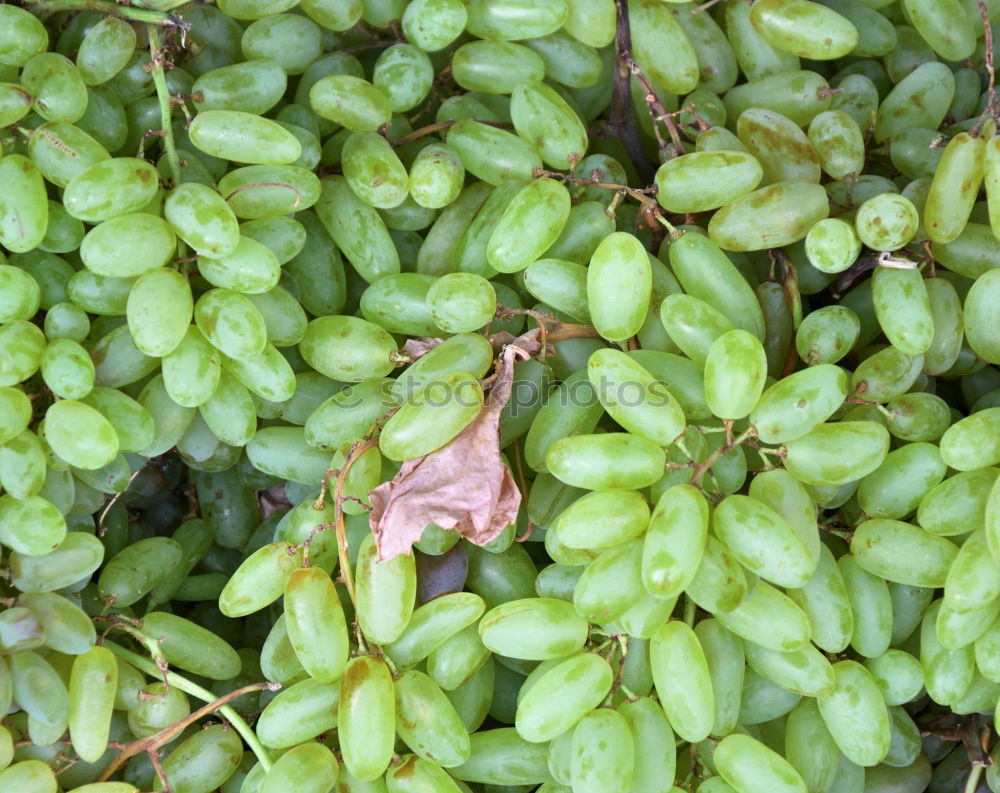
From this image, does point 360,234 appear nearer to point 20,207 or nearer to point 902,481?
point 20,207

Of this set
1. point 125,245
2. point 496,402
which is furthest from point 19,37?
point 496,402

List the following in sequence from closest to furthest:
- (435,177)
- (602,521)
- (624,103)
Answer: (602,521), (435,177), (624,103)

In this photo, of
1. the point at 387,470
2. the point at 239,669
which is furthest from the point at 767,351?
the point at 239,669

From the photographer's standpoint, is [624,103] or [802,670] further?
[624,103]

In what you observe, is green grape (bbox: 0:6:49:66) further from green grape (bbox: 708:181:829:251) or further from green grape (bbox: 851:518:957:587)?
green grape (bbox: 851:518:957:587)

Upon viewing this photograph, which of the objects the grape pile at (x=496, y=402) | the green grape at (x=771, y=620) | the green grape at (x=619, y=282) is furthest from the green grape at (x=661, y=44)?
the green grape at (x=771, y=620)

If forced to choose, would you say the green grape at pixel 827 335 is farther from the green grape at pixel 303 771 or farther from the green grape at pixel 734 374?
the green grape at pixel 303 771
